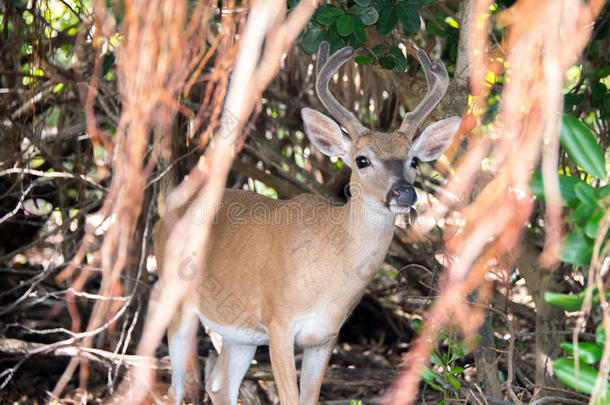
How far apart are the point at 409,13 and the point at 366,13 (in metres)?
0.22

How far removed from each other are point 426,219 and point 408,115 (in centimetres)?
136

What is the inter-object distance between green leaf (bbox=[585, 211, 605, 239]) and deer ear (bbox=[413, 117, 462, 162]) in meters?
2.21

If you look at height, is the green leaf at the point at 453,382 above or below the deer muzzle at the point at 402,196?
below

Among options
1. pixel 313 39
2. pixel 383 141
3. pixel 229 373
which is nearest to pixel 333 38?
pixel 313 39

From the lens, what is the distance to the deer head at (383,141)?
13.6 ft

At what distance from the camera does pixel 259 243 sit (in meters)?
4.71

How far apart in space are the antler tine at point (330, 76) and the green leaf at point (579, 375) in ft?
7.45

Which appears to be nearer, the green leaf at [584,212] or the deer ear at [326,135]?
the green leaf at [584,212]

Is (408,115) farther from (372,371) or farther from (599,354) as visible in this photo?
(599,354)

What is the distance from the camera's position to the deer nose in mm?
3989

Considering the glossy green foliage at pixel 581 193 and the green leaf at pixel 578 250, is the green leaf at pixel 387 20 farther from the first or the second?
the green leaf at pixel 578 250

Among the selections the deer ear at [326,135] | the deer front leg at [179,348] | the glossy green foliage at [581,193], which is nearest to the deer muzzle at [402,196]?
the deer ear at [326,135]

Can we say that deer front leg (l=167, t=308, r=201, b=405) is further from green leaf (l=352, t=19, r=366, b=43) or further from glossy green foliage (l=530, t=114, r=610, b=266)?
glossy green foliage (l=530, t=114, r=610, b=266)

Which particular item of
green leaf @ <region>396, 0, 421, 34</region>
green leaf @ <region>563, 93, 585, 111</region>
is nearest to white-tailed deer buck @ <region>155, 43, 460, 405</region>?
green leaf @ <region>396, 0, 421, 34</region>
